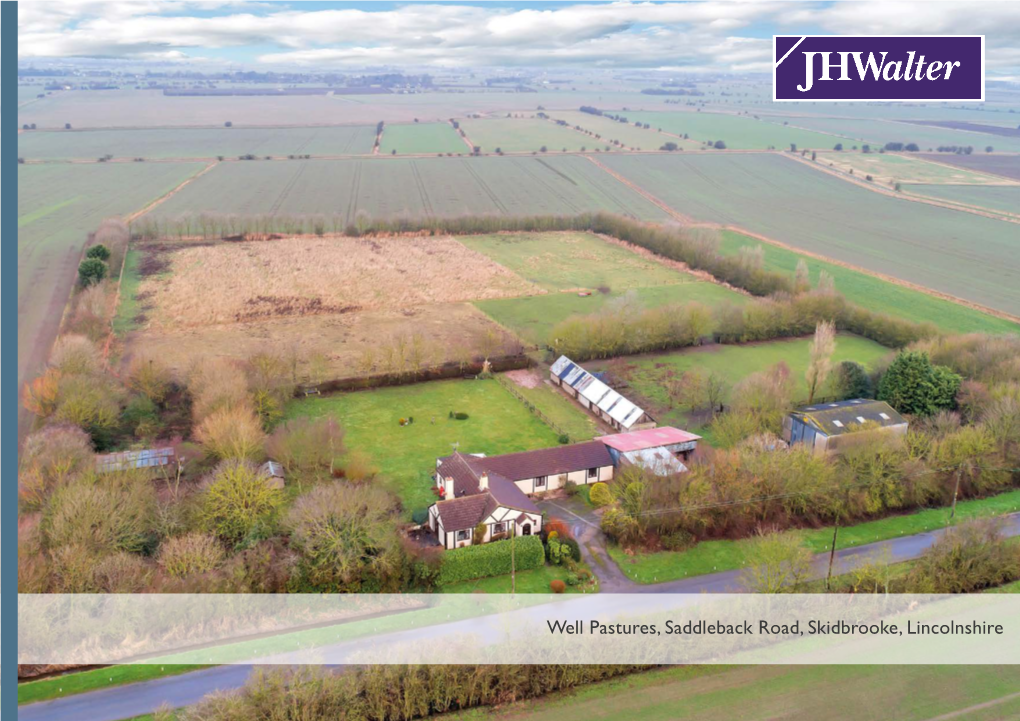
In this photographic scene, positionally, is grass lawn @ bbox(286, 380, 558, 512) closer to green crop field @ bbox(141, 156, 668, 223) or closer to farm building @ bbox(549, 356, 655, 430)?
farm building @ bbox(549, 356, 655, 430)

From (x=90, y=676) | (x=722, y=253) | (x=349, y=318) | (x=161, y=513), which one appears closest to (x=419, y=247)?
(x=349, y=318)

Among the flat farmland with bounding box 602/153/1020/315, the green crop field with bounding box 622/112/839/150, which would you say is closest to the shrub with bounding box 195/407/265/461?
the flat farmland with bounding box 602/153/1020/315

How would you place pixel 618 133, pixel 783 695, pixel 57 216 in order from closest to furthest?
pixel 783 695 → pixel 57 216 → pixel 618 133

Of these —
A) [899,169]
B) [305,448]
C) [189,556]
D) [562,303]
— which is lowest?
[189,556]

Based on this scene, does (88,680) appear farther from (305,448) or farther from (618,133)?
(618,133)

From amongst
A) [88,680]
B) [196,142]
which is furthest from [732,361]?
[196,142]

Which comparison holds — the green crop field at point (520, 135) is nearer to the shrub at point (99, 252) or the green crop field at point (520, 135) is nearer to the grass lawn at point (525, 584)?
the shrub at point (99, 252)

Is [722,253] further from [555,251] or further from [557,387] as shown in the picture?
[557,387]
